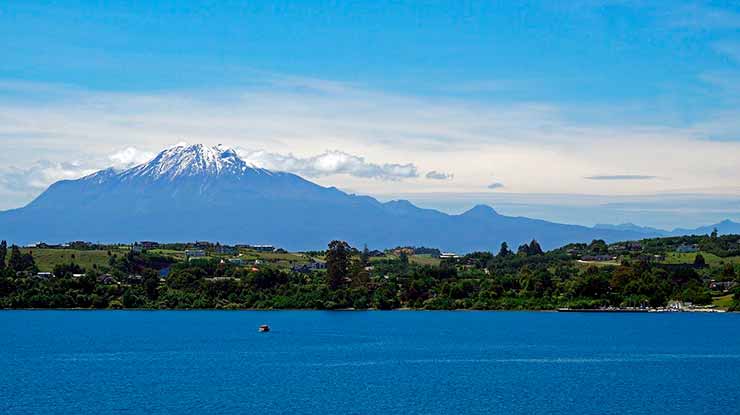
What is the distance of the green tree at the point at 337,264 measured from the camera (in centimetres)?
15800

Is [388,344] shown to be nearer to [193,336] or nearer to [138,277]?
[193,336]

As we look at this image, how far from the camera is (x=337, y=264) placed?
158 meters

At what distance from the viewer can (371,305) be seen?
153500 millimetres

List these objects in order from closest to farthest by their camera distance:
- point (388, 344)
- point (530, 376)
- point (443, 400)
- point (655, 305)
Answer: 1. point (443, 400)
2. point (530, 376)
3. point (388, 344)
4. point (655, 305)

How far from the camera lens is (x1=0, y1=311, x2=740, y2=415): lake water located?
196ft

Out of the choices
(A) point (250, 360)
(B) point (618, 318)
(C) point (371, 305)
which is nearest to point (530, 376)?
(A) point (250, 360)

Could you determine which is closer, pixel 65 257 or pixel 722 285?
pixel 722 285

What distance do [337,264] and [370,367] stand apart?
8021 centimetres

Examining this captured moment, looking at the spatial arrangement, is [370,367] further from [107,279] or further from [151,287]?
[107,279]

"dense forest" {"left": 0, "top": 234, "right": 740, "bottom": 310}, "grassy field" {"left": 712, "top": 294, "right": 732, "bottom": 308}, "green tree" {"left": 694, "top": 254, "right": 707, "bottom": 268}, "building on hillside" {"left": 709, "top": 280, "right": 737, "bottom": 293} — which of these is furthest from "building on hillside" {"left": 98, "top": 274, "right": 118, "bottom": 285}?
"green tree" {"left": 694, "top": 254, "right": 707, "bottom": 268}

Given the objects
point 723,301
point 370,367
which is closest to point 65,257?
point 723,301

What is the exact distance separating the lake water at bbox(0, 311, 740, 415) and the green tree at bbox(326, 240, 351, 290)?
26980 millimetres

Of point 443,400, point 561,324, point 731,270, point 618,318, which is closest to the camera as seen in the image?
point 443,400

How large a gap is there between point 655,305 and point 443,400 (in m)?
95.7
